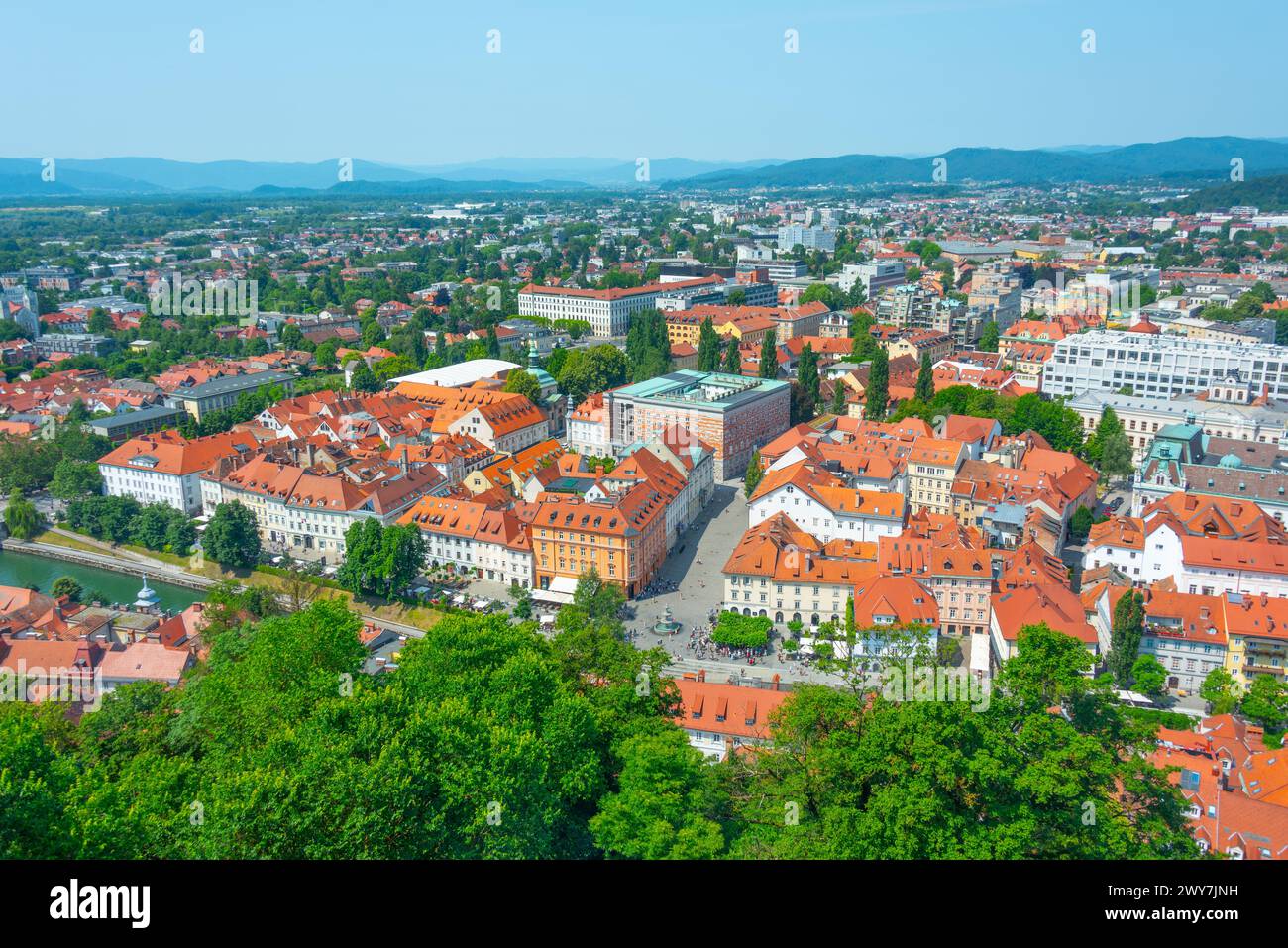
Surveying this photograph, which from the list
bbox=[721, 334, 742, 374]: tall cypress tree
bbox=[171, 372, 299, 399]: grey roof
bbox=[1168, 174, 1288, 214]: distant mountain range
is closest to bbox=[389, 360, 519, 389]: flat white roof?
bbox=[171, 372, 299, 399]: grey roof

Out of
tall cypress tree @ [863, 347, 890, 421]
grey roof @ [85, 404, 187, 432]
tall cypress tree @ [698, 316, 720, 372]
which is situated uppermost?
tall cypress tree @ [698, 316, 720, 372]

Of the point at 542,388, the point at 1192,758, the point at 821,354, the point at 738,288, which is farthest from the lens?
the point at 738,288

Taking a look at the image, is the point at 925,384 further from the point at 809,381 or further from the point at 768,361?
the point at 768,361

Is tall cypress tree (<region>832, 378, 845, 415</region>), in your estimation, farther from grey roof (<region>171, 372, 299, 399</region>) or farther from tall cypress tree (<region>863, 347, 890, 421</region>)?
grey roof (<region>171, 372, 299, 399</region>)

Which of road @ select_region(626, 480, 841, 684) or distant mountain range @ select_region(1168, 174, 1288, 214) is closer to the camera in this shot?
road @ select_region(626, 480, 841, 684)
